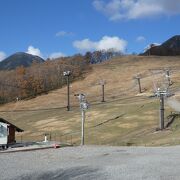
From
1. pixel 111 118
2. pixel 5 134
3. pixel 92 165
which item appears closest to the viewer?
pixel 92 165

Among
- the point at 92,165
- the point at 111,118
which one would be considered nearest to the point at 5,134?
the point at 92,165

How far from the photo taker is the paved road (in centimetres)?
2834

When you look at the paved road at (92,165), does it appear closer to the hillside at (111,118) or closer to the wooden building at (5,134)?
the wooden building at (5,134)

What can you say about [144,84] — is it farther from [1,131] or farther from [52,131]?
[1,131]

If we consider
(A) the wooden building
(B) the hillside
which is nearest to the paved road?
(A) the wooden building

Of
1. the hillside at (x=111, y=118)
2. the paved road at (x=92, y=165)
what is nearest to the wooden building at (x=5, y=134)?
the paved road at (x=92, y=165)

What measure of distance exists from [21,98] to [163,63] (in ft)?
206

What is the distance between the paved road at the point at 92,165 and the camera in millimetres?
28344

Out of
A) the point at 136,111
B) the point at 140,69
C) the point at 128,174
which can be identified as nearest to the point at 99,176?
the point at 128,174

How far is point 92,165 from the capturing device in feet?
Answer: 111

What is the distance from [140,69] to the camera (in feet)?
615

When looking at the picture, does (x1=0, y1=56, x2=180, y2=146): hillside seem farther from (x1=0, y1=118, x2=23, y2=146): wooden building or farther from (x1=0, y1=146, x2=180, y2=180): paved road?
(x1=0, y1=118, x2=23, y2=146): wooden building

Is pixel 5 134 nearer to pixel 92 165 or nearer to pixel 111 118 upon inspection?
pixel 92 165

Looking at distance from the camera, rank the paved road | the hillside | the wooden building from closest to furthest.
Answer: the paved road, the wooden building, the hillside
